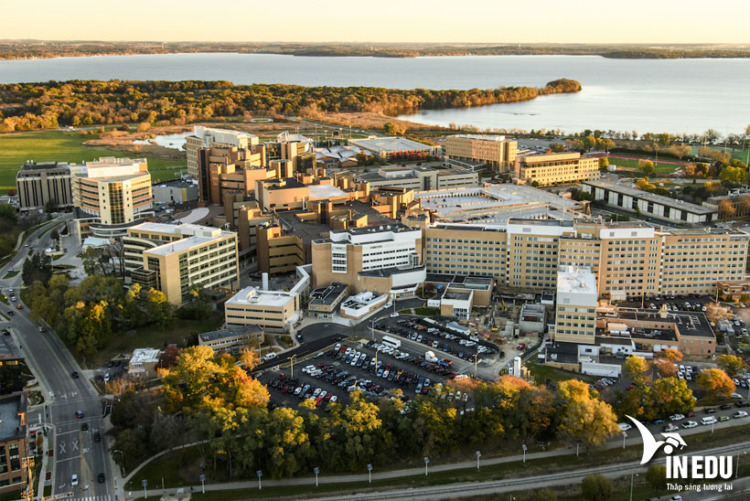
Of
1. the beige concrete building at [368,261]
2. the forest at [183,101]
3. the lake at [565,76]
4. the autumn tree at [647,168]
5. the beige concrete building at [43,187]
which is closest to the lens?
the beige concrete building at [368,261]

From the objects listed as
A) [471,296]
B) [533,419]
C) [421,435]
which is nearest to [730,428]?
[533,419]

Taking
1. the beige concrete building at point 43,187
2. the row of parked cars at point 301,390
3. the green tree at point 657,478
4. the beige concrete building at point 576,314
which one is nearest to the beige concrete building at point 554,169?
the beige concrete building at point 576,314

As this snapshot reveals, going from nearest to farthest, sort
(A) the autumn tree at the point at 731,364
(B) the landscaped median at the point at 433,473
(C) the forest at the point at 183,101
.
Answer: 1. (B) the landscaped median at the point at 433,473
2. (A) the autumn tree at the point at 731,364
3. (C) the forest at the point at 183,101

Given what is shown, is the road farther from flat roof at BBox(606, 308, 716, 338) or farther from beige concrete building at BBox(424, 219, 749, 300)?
flat roof at BBox(606, 308, 716, 338)

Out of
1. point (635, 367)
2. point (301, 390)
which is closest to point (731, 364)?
point (635, 367)

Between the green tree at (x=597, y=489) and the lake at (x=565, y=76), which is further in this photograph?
the lake at (x=565, y=76)

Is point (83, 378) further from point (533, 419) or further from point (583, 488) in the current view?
point (583, 488)

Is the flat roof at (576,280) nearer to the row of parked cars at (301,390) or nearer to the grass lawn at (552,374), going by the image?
the grass lawn at (552,374)

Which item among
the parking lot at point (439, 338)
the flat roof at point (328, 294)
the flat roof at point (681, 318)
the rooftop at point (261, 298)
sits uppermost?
the rooftop at point (261, 298)
